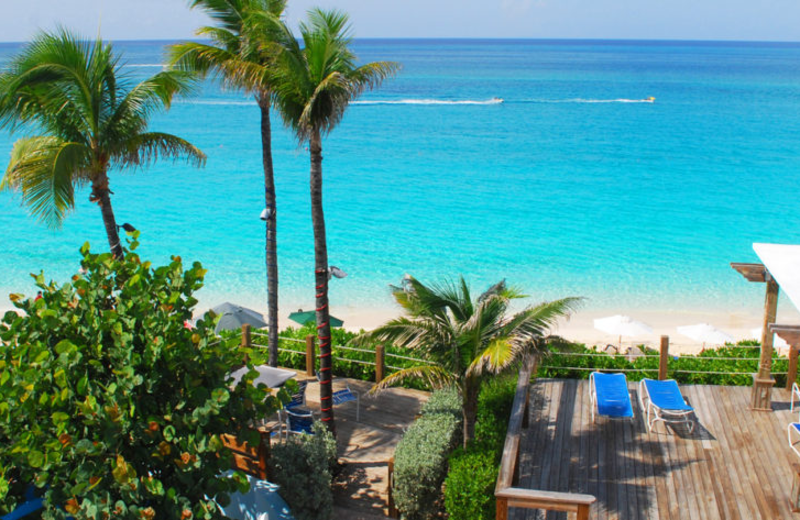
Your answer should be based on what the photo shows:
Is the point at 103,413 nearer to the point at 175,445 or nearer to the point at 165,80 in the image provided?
the point at 175,445

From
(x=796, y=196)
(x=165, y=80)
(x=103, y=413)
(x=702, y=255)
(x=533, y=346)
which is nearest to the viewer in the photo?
(x=103, y=413)

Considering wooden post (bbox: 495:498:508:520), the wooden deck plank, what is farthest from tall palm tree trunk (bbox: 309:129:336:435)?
the wooden deck plank

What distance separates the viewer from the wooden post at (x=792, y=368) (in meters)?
11.7

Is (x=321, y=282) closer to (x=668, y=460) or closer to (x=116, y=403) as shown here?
(x=116, y=403)

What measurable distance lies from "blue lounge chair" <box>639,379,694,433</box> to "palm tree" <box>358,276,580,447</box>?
108 inches

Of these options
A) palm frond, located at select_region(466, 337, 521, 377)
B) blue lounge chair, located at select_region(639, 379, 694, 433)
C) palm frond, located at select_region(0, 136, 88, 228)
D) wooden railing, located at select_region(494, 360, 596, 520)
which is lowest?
wooden railing, located at select_region(494, 360, 596, 520)

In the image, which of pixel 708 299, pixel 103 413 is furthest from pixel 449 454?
pixel 708 299

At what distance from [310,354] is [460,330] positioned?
546 cm

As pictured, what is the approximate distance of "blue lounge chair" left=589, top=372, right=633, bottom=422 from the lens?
10.8 m

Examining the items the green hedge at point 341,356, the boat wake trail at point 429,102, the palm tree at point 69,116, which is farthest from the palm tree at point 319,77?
the boat wake trail at point 429,102

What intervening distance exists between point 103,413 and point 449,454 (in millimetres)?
5218

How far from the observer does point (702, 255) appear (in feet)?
96.5

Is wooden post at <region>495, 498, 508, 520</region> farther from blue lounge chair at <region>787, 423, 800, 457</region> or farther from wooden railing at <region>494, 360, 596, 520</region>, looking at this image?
blue lounge chair at <region>787, 423, 800, 457</region>

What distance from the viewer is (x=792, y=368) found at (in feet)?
39.0
